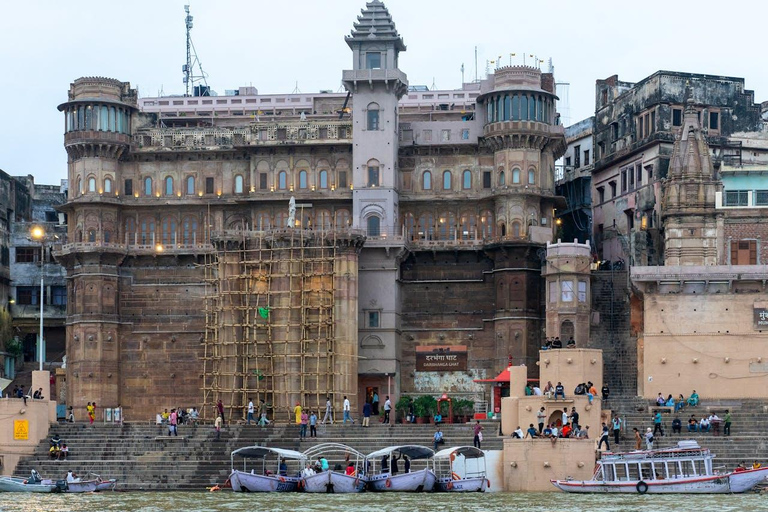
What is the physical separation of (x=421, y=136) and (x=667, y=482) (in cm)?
3456

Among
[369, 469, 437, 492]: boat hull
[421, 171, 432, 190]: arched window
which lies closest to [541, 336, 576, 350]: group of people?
[369, 469, 437, 492]: boat hull

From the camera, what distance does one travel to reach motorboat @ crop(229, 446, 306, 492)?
237 ft

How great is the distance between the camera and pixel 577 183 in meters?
109

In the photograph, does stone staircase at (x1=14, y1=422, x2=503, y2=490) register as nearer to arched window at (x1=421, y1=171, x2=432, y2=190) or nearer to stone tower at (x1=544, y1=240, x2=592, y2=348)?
stone tower at (x1=544, y1=240, x2=592, y2=348)

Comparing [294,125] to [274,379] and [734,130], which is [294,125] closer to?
[274,379]

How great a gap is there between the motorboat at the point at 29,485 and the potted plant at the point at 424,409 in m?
23.7

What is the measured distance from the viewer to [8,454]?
265 ft

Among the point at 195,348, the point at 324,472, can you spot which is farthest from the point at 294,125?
the point at 324,472

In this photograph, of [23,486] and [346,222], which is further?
[346,222]

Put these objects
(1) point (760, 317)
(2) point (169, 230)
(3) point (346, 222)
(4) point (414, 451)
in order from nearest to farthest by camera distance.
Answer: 1. (4) point (414, 451)
2. (1) point (760, 317)
3. (3) point (346, 222)
4. (2) point (169, 230)

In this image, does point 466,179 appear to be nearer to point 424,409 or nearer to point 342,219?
point 342,219

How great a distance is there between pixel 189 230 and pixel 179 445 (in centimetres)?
2103

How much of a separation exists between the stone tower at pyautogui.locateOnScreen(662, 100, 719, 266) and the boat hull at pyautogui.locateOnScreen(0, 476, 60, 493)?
111ft

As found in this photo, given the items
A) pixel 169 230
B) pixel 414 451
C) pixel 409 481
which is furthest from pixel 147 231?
pixel 409 481
